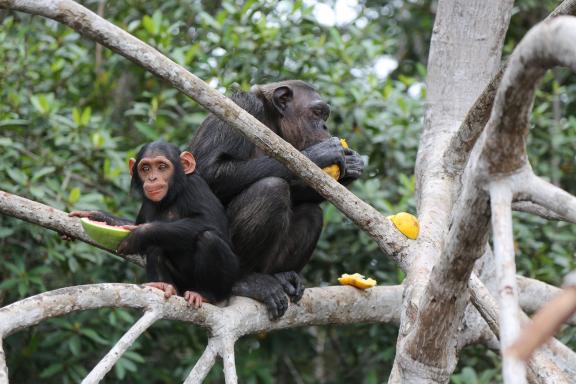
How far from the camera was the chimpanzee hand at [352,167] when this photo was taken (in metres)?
6.11

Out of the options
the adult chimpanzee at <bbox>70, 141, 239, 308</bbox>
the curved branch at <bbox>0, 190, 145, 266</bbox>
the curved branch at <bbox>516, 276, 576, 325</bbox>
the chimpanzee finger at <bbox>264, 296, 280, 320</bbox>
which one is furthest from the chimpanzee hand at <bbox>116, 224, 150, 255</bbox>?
the curved branch at <bbox>516, 276, 576, 325</bbox>

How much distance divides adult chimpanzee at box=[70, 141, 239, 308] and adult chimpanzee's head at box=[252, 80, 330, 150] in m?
0.97

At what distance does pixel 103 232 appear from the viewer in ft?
17.0

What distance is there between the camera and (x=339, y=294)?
19.8 ft

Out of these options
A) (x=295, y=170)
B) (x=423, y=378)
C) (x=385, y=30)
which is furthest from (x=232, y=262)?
(x=385, y=30)

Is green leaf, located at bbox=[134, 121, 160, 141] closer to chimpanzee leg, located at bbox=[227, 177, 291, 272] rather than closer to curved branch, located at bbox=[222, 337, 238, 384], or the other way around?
chimpanzee leg, located at bbox=[227, 177, 291, 272]

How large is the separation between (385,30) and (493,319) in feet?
20.6

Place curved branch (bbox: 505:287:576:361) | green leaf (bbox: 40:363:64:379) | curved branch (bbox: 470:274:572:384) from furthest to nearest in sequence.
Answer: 1. green leaf (bbox: 40:363:64:379)
2. curved branch (bbox: 470:274:572:384)
3. curved branch (bbox: 505:287:576:361)

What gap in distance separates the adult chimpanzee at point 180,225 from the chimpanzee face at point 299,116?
976mm

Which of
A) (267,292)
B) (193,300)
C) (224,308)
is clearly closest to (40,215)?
(193,300)

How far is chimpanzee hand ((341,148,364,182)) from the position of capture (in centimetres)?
611

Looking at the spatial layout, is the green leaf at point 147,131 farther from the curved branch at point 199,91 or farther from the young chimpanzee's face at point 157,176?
the curved branch at point 199,91

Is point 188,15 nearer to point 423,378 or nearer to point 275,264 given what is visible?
A: point 275,264

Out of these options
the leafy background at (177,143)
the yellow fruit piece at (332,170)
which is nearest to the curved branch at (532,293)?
the leafy background at (177,143)
